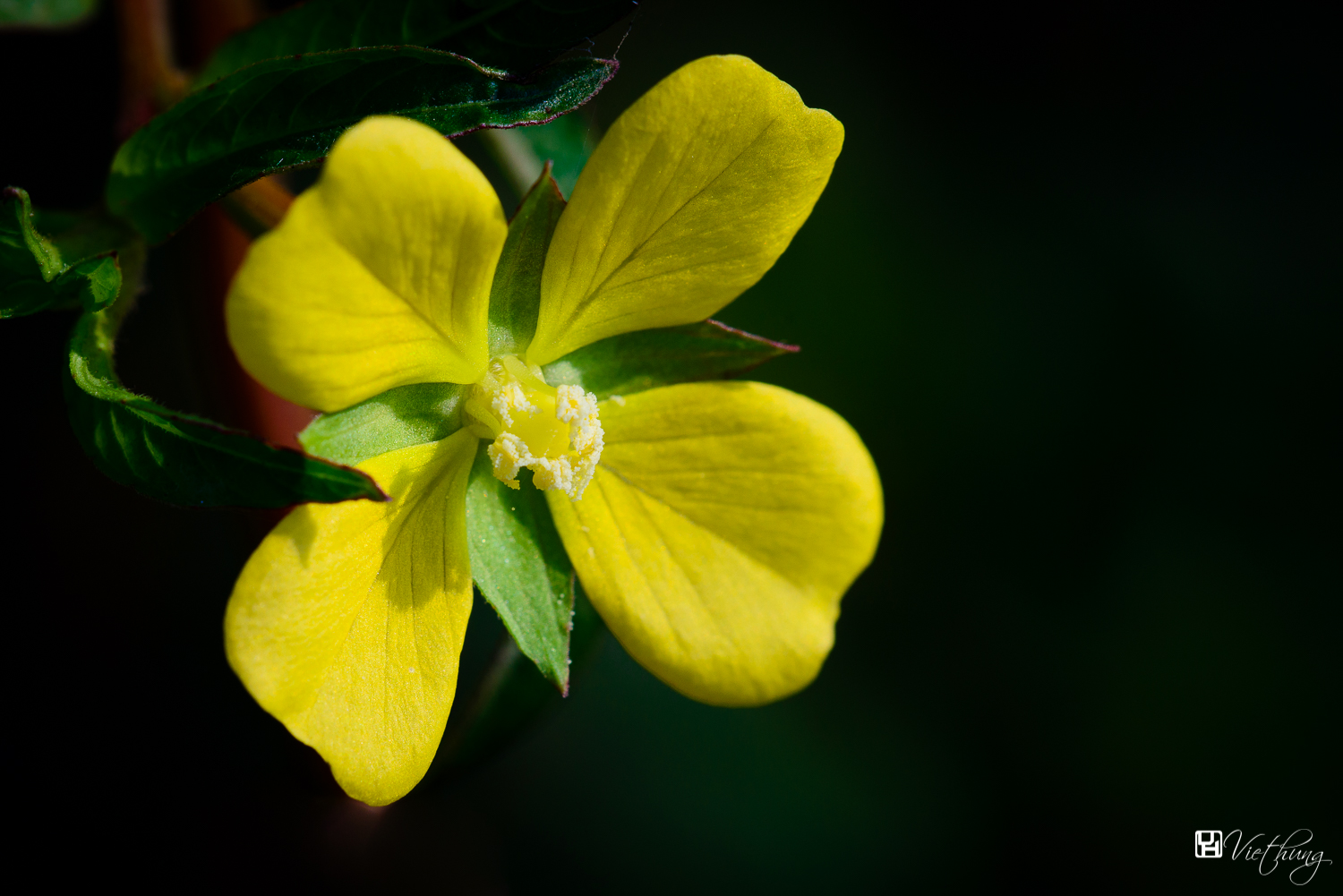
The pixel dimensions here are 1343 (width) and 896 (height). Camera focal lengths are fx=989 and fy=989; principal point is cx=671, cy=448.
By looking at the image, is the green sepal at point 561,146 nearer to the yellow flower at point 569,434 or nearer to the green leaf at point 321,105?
the yellow flower at point 569,434

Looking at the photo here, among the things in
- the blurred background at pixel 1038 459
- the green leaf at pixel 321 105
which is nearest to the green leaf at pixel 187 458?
the green leaf at pixel 321 105

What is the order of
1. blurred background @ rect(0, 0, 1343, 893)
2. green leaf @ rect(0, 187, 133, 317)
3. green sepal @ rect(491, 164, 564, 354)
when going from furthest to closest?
blurred background @ rect(0, 0, 1343, 893), green sepal @ rect(491, 164, 564, 354), green leaf @ rect(0, 187, 133, 317)

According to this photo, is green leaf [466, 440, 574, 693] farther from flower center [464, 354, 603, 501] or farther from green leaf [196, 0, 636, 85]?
green leaf [196, 0, 636, 85]

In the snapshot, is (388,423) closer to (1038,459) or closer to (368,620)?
(368,620)

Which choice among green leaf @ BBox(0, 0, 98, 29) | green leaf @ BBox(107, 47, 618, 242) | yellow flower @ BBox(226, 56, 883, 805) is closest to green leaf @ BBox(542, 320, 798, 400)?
yellow flower @ BBox(226, 56, 883, 805)

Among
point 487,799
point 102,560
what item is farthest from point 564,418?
point 487,799

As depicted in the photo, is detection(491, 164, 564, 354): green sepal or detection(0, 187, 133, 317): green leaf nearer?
detection(0, 187, 133, 317): green leaf
